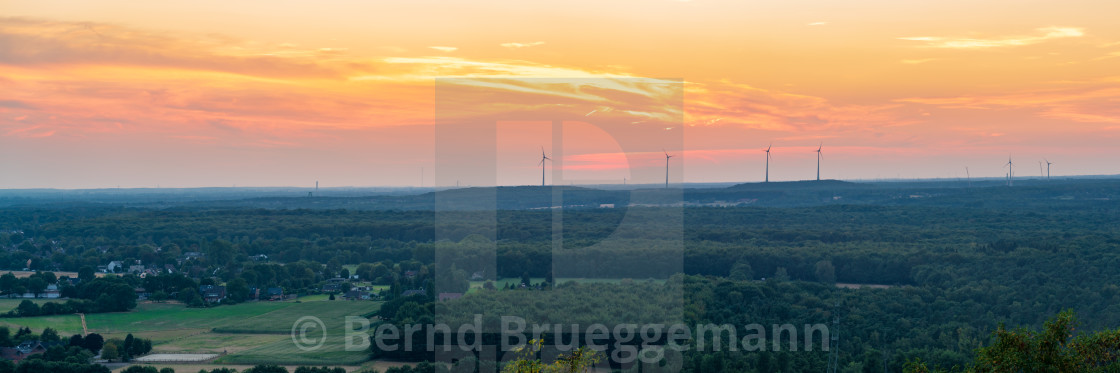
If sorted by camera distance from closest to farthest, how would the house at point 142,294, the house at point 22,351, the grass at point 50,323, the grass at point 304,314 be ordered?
the house at point 22,351, the grass at point 50,323, the grass at point 304,314, the house at point 142,294

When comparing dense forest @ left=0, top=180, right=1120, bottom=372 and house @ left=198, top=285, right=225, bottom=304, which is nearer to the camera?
dense forest @ left=0, top=180, right=1120, bottom=372

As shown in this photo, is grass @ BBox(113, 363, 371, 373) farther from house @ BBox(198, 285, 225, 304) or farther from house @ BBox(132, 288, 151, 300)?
house @ BBox(132, 288, 151, 300)

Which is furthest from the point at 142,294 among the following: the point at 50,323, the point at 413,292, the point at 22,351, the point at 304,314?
the point at 22,351

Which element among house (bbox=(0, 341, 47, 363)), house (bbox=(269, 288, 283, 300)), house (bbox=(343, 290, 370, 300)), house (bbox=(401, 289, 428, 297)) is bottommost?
house (bbox=(269, 288, 283, 300))

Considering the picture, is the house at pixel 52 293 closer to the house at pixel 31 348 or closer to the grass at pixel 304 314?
the grass at pixel 304 314

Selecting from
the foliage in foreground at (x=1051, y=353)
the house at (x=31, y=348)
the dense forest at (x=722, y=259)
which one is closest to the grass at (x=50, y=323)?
the house at (x=31, y=348)

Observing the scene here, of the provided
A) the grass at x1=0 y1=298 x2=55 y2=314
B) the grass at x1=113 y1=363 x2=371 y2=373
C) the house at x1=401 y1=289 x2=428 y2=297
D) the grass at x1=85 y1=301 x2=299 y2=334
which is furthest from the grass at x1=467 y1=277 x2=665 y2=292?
the grass at x1=0 y1=298 x2=55 y2=314

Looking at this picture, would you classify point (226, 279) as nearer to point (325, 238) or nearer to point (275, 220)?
point (325, 238)
